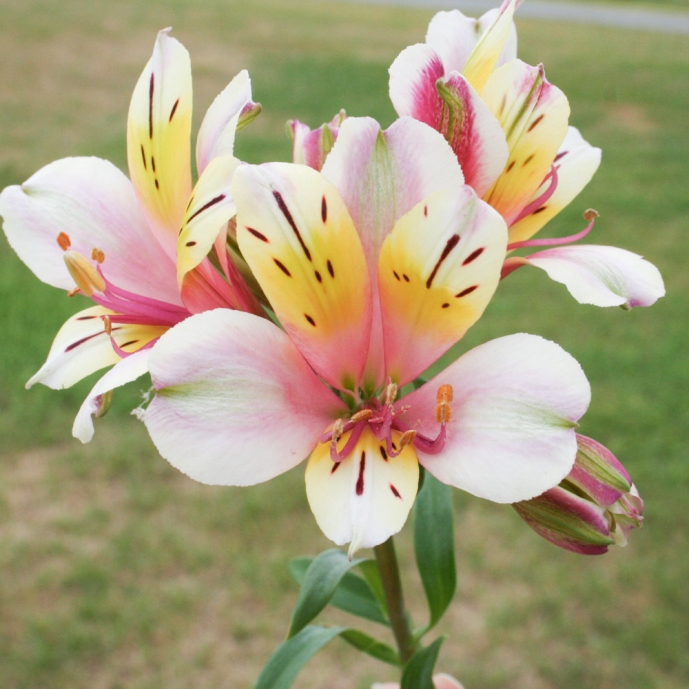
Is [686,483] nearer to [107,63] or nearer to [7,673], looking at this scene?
[7,673]

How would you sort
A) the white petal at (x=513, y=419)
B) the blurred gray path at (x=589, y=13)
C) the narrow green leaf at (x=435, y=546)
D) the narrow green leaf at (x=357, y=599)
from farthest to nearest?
the blurred gray path at (x=589, y=13) < the narrow green leaf at (x=357, y=599) < the narrow green leaf at (x=435, y=546) < the white petal at (x=513, y=419)

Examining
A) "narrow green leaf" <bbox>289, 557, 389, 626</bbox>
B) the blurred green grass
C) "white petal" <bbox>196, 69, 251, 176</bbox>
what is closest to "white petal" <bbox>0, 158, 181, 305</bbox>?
"white petal" <bbox>196, 69, 251, 176</bbox>

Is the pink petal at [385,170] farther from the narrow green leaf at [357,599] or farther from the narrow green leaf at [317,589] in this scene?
the narrow green leaf at [357,599]

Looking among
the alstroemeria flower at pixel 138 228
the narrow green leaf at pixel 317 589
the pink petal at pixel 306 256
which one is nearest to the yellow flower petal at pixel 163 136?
the alstroemeria flower at pixel 138 228

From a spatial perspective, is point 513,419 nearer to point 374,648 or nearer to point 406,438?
point 406,438

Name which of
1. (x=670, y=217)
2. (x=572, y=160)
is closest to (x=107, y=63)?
(x=670, y=217)

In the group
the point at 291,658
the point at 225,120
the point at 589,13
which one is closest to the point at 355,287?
the point at 225,120
